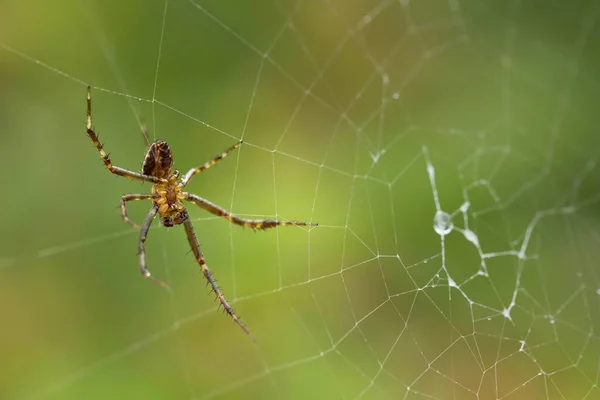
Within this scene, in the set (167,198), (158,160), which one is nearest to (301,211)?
(167,198)

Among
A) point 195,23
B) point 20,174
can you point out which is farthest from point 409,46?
point 20,174

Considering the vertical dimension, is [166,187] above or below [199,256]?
above

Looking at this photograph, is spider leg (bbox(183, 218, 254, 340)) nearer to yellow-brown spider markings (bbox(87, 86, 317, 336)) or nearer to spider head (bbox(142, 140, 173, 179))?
yellow-brown spider markings (bbox(87, 86, 317, 336))

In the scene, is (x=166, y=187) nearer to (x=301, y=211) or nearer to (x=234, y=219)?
(x=234, y=219)

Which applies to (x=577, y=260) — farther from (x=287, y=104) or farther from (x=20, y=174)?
(x=20, y=174)

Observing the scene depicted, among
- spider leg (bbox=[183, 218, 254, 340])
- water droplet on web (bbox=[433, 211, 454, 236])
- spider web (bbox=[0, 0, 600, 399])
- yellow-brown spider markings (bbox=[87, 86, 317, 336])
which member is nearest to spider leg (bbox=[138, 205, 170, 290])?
yellow-brown spider markings (bbox=[87, 86, 317, 336])

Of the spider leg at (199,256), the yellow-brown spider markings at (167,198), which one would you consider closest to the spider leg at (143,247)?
the yellow-brown spider markings at (167,198)
